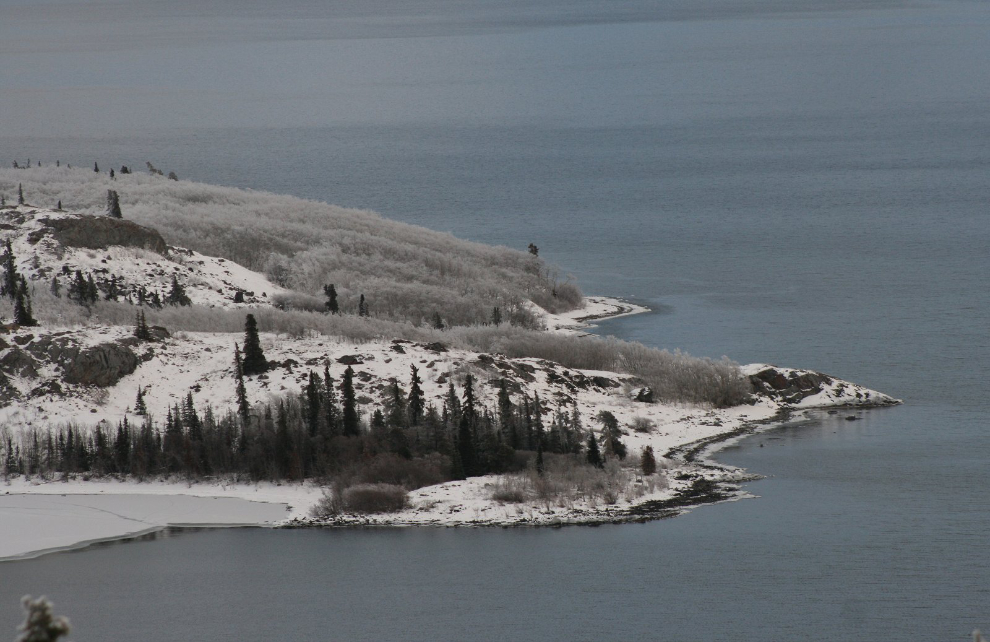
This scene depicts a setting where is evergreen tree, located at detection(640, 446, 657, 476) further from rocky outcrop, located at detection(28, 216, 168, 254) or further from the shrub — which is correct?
rocky outcrop, located at detection(28, 216, 168, 254)

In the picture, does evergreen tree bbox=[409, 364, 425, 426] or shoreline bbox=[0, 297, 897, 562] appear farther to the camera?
evergreen tree bbox=[409, 364, 425, 426]

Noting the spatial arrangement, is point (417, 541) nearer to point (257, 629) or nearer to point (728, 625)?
point (257, 629)

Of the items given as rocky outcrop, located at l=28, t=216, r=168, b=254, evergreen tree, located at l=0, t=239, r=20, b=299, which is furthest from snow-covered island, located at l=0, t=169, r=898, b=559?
evergreen tree, located at l=0, t=239, r=20, b=299

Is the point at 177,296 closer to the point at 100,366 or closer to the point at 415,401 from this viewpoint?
the point at 100,366

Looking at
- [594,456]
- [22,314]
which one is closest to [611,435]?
[594,456]

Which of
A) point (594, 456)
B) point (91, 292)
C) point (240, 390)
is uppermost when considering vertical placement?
point (91, 292)

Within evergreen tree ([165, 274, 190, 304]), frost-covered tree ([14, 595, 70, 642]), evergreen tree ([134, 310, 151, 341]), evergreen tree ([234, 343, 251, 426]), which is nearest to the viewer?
frost-covered tree ([14, 595, 70, 642])

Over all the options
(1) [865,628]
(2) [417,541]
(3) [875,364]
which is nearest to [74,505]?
(2) [417,541]
